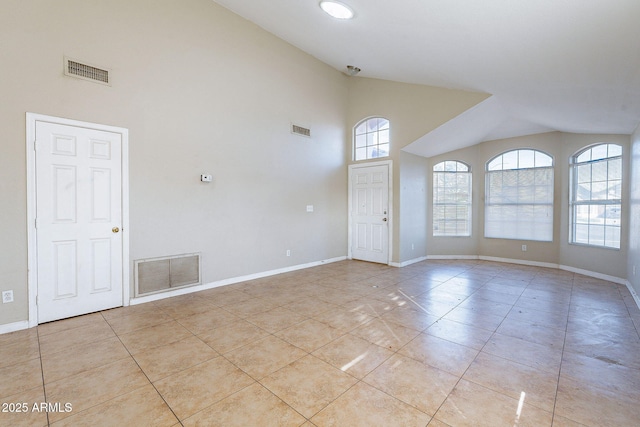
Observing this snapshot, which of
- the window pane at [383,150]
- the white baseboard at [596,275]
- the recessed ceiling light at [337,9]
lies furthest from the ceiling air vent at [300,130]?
the white baseboard at [596,275]

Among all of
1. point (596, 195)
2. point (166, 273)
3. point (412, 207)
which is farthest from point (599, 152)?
point (166, 273)

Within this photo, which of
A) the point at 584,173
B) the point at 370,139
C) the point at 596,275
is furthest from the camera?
the point at 370,139

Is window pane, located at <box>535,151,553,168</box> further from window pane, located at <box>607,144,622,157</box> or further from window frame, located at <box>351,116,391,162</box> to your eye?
window frame, located at <box>351,116,391,162</box>

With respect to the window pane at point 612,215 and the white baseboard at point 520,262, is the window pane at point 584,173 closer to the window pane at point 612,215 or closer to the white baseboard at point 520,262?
the window pane at point 612,215

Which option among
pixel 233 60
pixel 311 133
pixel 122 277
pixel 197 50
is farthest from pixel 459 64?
pixel 122 277

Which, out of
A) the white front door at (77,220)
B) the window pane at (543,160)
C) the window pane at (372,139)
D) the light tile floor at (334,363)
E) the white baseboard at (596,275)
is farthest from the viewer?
the window pane at (372,139)

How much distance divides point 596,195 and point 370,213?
3.95 m

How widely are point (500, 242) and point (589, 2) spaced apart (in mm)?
5608

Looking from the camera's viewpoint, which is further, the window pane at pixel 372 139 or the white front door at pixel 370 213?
the window pane at pixel 372 139

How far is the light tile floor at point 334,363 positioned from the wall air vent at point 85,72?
105 inches

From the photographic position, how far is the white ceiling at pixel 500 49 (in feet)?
7.16

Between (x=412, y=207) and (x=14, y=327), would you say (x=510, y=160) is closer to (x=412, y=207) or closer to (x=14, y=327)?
(x=412, y=207)

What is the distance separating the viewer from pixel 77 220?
3.25 metres

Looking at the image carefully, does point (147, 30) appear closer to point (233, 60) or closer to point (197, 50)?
point (197, 50)
